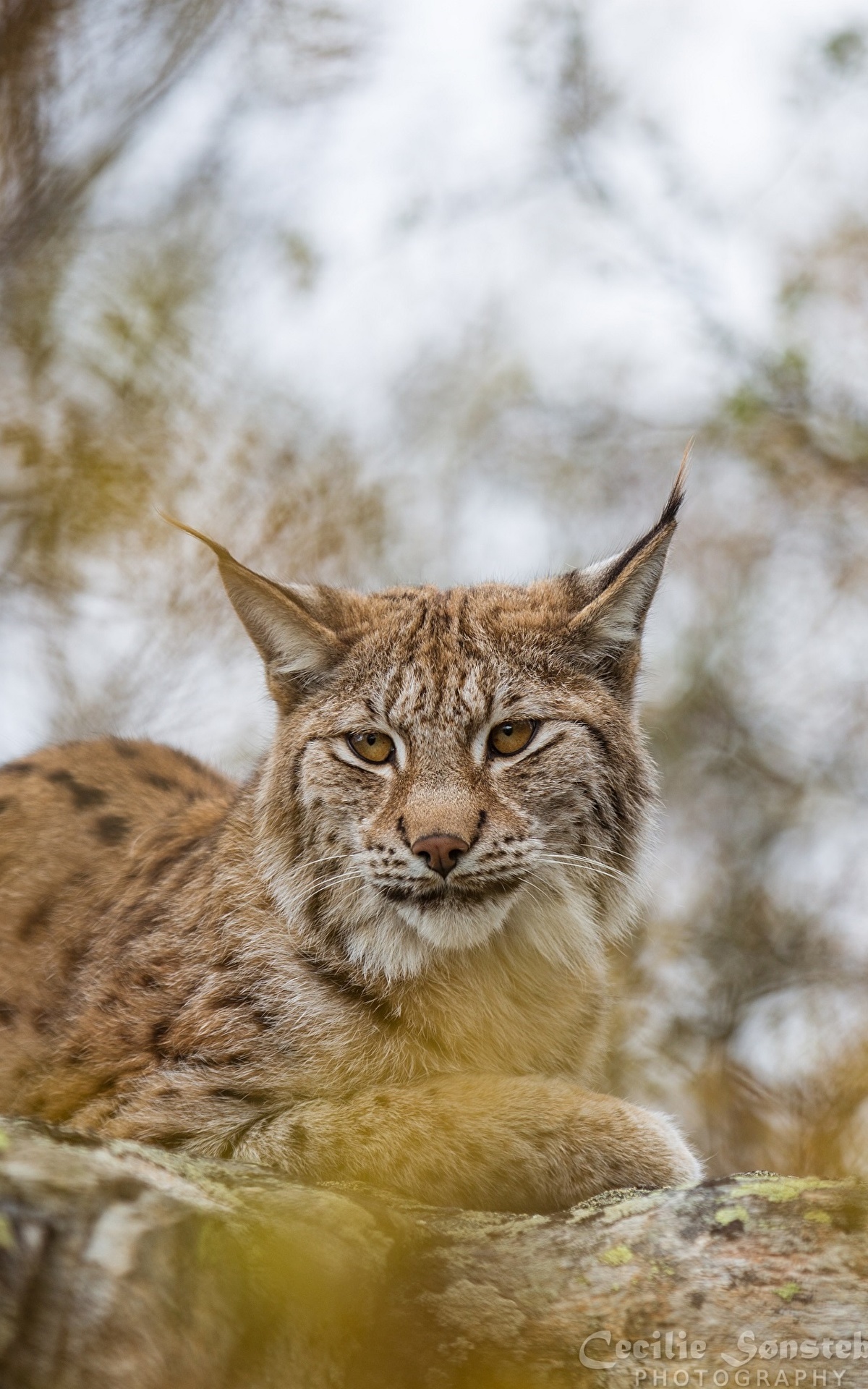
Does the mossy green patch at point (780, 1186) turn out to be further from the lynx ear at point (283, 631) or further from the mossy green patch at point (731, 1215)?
the lynx ear at point (283, 631)

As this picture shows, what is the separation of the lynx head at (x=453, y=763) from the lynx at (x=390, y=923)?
0.01 meters

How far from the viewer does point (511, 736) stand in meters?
5.07

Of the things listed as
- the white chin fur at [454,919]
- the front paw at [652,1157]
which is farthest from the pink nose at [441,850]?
the front paw at [652,1157]

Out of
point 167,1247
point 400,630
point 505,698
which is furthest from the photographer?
point 400,630

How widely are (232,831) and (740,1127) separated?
388 cm

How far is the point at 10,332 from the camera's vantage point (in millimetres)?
6980

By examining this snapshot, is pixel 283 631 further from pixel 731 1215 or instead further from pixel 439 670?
pixel 731 1215

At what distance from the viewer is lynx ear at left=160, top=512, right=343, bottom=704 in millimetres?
5273

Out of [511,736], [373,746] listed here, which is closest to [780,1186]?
[511,736]

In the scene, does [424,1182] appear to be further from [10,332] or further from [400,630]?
[10,332]

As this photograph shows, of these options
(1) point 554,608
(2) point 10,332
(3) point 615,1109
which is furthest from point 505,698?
(2) point 10,332

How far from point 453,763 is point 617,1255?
203 centimetres

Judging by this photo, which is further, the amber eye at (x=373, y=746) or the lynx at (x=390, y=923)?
the amber eye at (x=373, y=746)

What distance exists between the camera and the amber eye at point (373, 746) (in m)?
5.09
